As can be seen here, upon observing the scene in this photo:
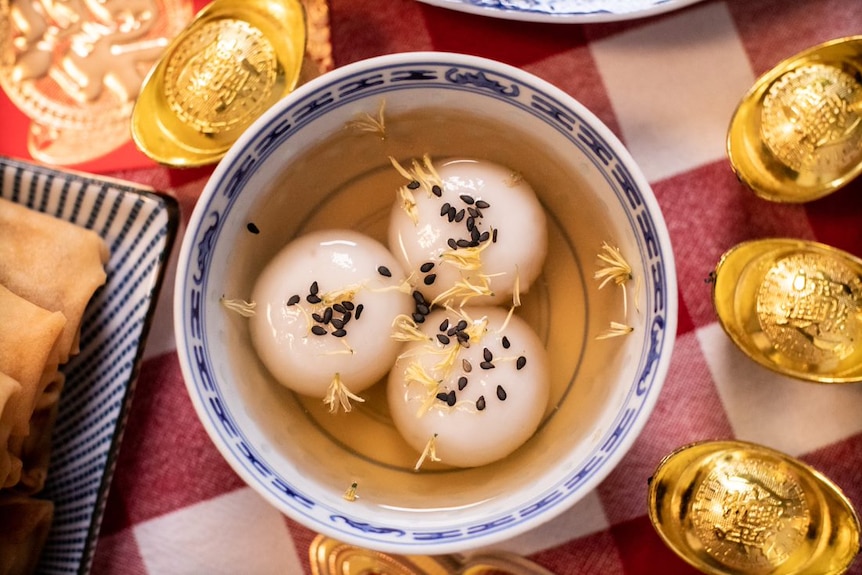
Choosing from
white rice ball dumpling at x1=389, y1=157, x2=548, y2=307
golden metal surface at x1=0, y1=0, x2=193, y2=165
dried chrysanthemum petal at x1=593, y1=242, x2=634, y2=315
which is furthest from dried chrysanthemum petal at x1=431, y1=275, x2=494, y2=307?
golden metal surface at x1=0, y1=0, x2=193, y2=165

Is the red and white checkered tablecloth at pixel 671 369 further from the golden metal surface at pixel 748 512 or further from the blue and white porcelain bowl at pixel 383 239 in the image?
the blue and white porcelain bowl at pixel 383 239

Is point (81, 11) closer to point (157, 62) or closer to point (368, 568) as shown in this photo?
point (157, 62)

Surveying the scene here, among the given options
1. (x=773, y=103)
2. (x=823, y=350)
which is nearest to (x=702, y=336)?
(x=823, y=350)

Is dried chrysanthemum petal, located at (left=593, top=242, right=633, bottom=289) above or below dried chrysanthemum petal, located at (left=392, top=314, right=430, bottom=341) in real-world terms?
above

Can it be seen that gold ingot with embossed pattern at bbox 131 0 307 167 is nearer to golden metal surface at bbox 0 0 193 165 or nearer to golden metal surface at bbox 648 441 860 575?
golden metal surface at bbox 0 0 193 165

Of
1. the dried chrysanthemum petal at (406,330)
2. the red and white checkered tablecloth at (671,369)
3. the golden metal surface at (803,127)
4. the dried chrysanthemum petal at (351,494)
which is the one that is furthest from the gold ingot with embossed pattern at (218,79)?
the golden metal surface at (803,127)

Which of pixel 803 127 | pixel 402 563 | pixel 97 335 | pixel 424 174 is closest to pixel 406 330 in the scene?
pixel 424 174
